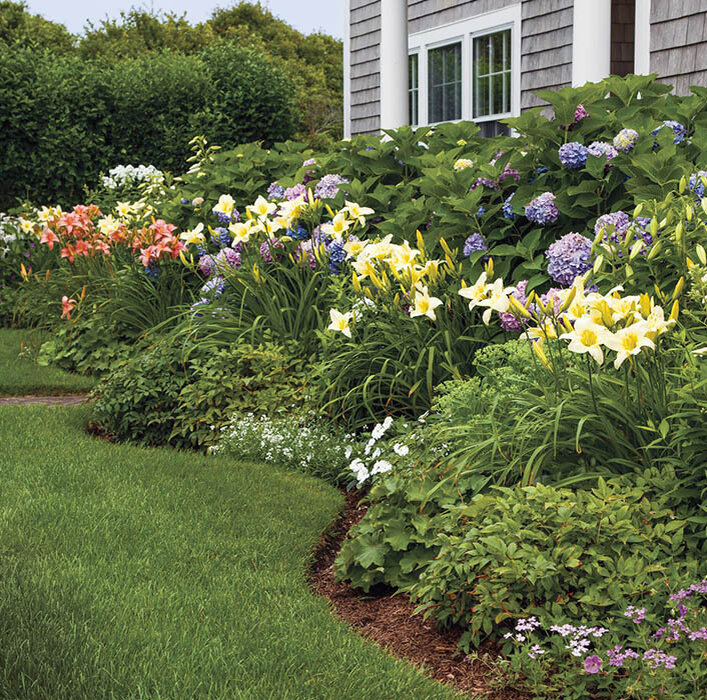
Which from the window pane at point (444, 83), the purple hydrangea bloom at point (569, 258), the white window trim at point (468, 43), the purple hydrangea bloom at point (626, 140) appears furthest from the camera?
the window pane at point (444, 83)

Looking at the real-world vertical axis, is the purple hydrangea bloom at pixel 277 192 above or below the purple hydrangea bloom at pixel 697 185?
above

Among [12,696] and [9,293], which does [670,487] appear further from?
[9,293]

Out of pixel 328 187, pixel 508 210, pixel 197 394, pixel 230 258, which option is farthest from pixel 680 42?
pixel 197 394

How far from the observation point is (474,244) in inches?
187

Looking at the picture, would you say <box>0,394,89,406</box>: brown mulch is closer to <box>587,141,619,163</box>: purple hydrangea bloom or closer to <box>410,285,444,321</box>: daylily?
<box>410,285,444,321</box>: daylily

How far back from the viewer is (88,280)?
303 inches

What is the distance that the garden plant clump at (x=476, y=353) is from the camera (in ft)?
8.83

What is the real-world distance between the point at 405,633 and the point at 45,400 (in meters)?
4.07

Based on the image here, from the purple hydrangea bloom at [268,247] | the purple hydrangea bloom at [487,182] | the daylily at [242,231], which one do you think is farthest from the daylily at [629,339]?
the purple hydrangea bloom at [268,247]

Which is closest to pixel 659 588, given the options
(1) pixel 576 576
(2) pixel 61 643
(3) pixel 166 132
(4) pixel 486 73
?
(1) pixel 576 576

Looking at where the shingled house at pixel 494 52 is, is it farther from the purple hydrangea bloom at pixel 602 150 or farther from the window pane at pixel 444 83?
the purple hydrangea bloom at pixel 602 150

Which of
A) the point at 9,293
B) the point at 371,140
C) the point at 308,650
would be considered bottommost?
the point at 308,650

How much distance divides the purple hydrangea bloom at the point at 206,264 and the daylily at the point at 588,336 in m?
3.76

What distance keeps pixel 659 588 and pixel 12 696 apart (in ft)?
5.68
